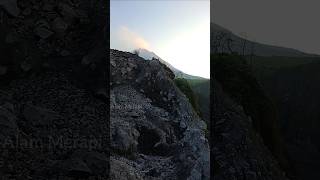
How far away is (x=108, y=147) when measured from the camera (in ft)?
27.8

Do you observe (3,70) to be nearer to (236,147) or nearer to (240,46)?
(236,147)

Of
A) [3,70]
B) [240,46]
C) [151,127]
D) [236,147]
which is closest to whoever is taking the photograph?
[3,70]

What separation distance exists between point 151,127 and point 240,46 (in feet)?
19.4

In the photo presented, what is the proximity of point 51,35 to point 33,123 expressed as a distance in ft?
6.77

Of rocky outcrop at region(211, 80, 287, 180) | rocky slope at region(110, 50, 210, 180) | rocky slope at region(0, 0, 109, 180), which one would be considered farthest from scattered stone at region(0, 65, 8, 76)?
rocky outcrop at region(211, 80, 287, 180)

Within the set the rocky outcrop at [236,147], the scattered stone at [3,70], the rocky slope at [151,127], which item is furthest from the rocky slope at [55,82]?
the rocky outcrop at [236,147]

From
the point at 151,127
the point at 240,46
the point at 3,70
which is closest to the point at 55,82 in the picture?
the point at 3,70

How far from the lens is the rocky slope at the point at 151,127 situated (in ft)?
36.5

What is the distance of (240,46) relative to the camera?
1642 cm

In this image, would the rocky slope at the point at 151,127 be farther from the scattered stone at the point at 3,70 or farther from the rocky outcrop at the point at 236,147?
the scattered stone at the point at 3,70

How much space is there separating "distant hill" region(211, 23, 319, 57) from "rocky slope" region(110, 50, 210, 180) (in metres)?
2.35

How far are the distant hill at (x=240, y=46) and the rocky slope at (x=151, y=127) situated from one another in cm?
235

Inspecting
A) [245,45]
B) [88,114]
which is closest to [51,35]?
[88,114]

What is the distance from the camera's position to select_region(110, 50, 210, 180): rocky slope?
438 inches
